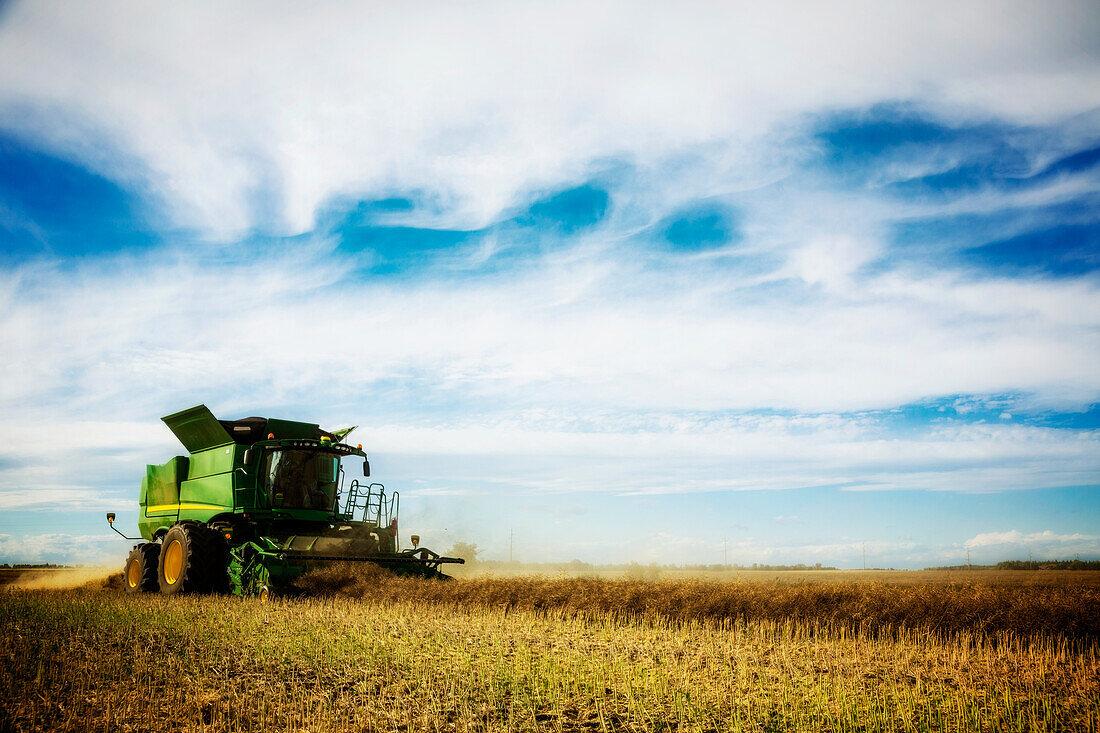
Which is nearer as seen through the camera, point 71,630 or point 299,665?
point 299,665

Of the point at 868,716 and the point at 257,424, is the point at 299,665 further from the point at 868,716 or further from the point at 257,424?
the point at 257,424

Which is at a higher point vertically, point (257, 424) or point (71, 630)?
point (257, 424)

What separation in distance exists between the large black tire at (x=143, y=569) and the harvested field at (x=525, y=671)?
3985mm

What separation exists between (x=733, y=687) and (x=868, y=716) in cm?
117

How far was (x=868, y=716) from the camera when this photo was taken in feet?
19.6

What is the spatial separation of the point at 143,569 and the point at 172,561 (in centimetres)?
142

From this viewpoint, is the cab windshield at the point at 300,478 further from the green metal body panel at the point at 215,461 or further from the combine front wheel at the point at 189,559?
the combine front wheel at the point at 189,559

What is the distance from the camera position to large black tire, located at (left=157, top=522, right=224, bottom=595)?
13.6 m

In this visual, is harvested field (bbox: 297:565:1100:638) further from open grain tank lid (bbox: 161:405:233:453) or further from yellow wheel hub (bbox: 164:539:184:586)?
open grain tank lid (bbox: 161:405:233:453)

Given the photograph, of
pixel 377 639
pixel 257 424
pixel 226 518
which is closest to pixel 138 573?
pixel 226 518

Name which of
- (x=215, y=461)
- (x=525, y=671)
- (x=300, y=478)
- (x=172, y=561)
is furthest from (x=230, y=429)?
(x=525, y=671)

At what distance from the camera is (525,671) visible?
7.18 meters

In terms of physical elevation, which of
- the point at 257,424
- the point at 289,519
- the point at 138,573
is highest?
the point at 257,424

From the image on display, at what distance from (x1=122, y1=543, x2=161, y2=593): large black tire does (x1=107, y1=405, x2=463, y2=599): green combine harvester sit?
21 mm
